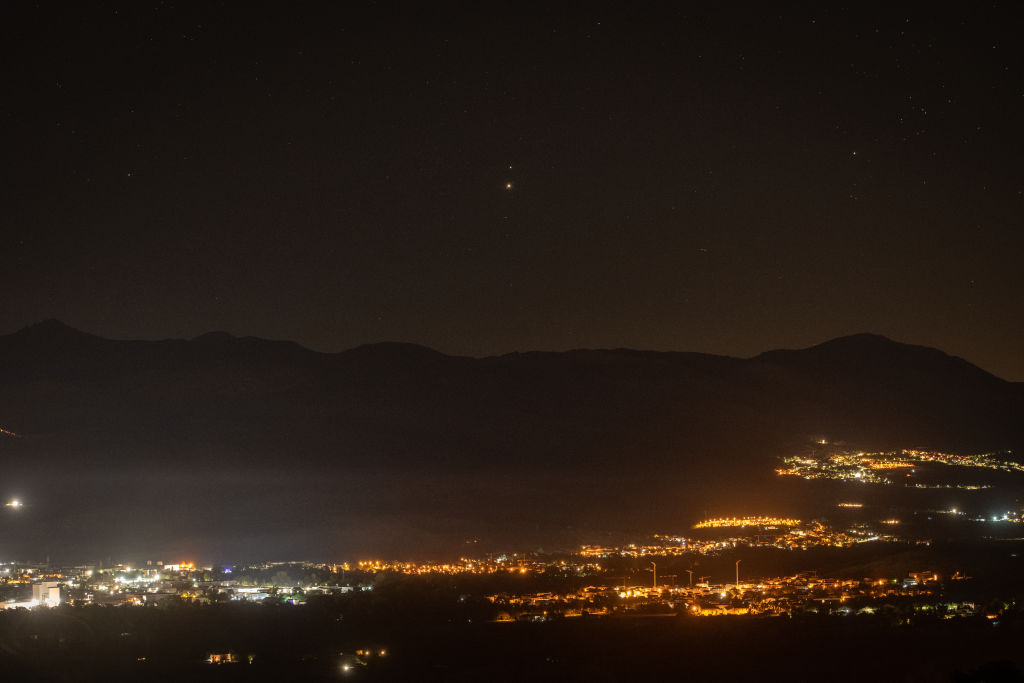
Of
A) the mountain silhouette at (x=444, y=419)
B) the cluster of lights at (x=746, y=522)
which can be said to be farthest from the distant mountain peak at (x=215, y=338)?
the cluster of lights at (x=746, y=522)

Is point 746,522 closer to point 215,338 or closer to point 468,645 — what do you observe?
point 468,645

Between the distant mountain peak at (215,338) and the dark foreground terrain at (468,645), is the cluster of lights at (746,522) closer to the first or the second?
the dark foreground terrain at (468,645)

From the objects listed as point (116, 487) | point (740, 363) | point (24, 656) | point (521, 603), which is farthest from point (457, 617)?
point (740, 363)

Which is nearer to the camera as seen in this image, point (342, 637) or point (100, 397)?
point (342, 637)

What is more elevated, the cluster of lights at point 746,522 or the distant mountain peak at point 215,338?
the distant mountain peak at point 215,338

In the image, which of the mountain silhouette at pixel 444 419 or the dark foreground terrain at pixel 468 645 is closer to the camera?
the dark foreground terrain at pixel 468 645

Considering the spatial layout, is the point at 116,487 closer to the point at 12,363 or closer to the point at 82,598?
the point at 82,598

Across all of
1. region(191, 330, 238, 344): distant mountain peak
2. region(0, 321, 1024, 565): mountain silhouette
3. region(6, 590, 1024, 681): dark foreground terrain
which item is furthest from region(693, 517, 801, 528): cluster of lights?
region(191, 330, 238, 344): distant mountain peak

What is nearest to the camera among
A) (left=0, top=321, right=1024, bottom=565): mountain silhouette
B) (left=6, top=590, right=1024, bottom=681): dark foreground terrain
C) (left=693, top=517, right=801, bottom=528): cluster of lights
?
(left=6, top=590, right=1024, bottom=681): dark foreground terrain

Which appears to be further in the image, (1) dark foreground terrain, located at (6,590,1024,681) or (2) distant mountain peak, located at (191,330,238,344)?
(2) distant mountain peak, located at (191,330,238,344)

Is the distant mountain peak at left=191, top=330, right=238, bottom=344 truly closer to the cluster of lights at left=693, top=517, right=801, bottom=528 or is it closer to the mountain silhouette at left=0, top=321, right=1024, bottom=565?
the mountain silhouette at left=0, top=321, right=1024, bottom=565

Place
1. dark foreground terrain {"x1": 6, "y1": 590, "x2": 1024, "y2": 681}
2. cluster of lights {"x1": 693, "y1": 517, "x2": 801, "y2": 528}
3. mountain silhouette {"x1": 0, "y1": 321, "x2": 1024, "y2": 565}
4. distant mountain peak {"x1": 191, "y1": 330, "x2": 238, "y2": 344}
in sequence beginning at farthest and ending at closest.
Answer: distant mountain peak {"x1": 191, "y1": 330, "x2": 238, "y2": 344} < mountain silhouette {"x1": 0, "y1": 321, "x2": 1024, "y2": 565} < cluster of lights {"x1": 693, "y1": 517, "x2": 801, "y2": 528} < dark foreground terrain {"x1": 6, "y1": 590, "x2": 1024, "y2": 681}
